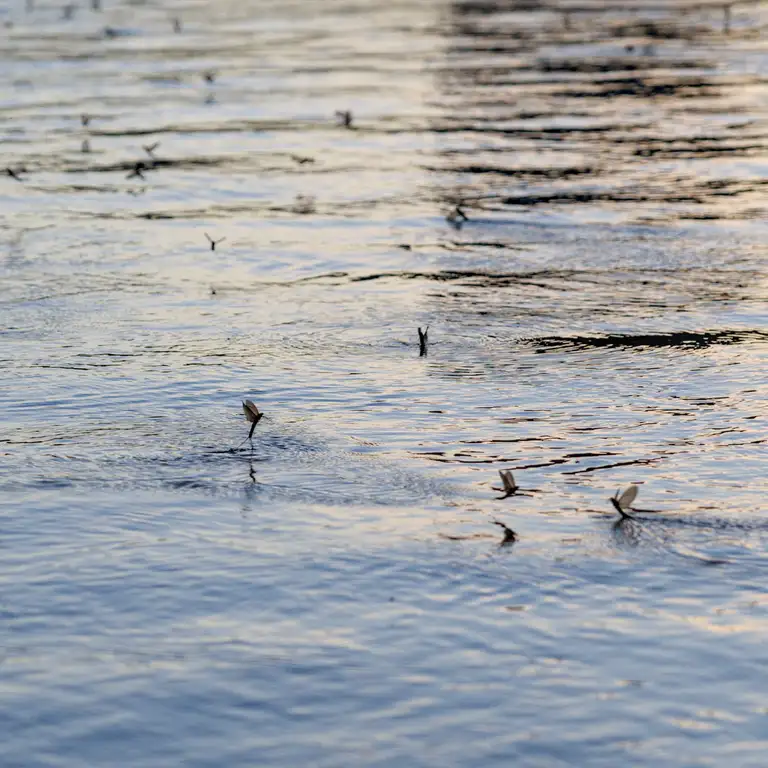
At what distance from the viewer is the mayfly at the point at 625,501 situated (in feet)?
17.8

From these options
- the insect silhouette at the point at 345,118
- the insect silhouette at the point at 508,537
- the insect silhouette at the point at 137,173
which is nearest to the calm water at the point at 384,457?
the insect silhouette at the point at 508,537

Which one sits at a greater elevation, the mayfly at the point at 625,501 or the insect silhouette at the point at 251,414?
the insect silhouette at the point at 251,414

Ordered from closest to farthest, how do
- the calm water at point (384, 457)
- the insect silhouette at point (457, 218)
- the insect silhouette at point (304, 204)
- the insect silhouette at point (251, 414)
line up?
the calm water at point (384, 457), the insect silhouette at point (251, 414), the insect silhouette at point (457, 218), the insect silhouette at point (304, 204)

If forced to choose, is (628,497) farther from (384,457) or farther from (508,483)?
(384,457)

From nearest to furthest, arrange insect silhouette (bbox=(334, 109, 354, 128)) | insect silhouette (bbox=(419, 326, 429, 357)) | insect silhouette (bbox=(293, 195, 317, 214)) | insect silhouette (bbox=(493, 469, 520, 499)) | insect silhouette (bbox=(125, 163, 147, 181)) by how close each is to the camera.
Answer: insect silhouette (bbox=(493, 469, 520, 499)) < insect silhouette (bbox=(419, 326, 429, 357)) < insect silhouette (bbox=(293, 195, 317, 214)) < insect silhouette (bbox=(125, 163, 147, 181)) < insect silhouette (bbox=(334, 109, 354, 128))

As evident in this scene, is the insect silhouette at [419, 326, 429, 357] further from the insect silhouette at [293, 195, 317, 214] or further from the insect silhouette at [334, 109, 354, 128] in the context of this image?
the insect silhouette at [334, 109, 354, 128]

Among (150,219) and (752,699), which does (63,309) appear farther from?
(752,699)

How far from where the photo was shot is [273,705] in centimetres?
426

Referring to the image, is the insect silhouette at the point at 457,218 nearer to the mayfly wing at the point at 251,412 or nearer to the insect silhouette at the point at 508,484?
the mayfly wing at the point at 251,412

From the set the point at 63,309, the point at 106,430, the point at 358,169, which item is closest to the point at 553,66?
the point at 358,169

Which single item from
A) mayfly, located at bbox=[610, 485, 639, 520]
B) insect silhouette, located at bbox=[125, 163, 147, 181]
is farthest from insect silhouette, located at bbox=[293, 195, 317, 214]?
mayfly, located at bbox=[610, 485, 639, 520]

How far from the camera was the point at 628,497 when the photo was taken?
547 centimetres

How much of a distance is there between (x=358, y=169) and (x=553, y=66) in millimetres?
10420

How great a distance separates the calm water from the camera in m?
4.26
